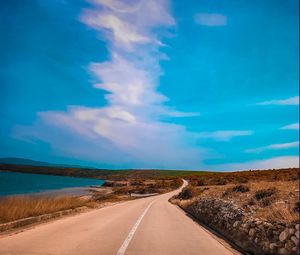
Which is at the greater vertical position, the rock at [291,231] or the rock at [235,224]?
the rock at [291,231]

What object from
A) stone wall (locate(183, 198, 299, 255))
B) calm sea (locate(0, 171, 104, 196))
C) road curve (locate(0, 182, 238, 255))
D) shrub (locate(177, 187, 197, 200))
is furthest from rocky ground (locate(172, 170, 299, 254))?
calm sea (locate(0, 171, 104, 196))

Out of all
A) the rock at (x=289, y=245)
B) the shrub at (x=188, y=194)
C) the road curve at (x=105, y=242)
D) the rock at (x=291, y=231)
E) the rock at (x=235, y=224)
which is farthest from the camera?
the shrub at (x=188, y=194)

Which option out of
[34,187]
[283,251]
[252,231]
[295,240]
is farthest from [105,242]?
[34,187]

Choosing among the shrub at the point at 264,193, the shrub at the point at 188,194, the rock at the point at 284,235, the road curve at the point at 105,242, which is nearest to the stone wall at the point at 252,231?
the rock at the point at 284,235

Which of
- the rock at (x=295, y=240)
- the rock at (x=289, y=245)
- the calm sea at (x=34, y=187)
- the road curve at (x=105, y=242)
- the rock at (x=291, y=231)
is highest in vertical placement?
the calm sea at (x=34, y=187)

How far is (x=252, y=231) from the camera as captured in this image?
1220cm

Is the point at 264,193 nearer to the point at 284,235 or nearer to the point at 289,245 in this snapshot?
the point at 284,235

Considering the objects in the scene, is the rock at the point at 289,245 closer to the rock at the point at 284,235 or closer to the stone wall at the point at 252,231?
the stone wall at the point at 252,231

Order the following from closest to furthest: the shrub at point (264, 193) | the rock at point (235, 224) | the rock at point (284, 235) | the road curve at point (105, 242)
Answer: the rock at point (284, 235), the road curve at point (105, 242), the rock at point (235, 224), the shrub at point (264, 193)

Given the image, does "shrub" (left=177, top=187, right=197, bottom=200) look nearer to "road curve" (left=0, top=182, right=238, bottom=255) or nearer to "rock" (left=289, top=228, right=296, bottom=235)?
"road curve" (left=0, top=182, right=238, bottom=255)

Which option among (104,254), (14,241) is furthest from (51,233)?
(104,254)

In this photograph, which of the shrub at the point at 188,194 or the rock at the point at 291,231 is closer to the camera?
the rock at the point at 291,231

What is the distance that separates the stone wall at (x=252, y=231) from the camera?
9.50m

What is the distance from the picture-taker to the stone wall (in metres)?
9.50
